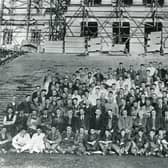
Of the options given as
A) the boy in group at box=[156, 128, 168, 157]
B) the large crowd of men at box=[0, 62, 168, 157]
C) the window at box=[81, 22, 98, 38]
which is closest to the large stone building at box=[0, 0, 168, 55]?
the window at box=[81, 22, 98, 38]

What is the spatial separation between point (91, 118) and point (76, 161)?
1.76 meters

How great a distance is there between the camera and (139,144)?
9438 millimetres

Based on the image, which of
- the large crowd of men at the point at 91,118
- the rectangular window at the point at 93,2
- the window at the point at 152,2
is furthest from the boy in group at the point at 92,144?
the rectangular window at the point at 93,2

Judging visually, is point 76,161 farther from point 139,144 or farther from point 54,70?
point 54,70

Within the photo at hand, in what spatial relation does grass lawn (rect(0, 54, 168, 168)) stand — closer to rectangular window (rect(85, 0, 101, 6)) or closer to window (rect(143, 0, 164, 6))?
window (rect(143, 0, 164, 6))

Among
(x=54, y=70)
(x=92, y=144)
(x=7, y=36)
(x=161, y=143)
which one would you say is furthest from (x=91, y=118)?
(x=7, y=36)

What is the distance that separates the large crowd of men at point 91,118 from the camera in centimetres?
942

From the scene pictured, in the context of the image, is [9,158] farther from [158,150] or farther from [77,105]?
[158,150]

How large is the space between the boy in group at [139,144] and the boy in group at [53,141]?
1835 millimetres

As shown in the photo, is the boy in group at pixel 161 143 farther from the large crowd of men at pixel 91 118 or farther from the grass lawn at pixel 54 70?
the grass lawn at pixel 54 70

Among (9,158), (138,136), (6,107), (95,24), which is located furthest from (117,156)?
(95,24)

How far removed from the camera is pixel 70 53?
16578 mm

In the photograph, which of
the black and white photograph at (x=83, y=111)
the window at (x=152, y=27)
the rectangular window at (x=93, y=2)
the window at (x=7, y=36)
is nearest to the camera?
the black and white photograph at (x=83, y=111)

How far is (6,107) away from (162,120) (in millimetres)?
4197
